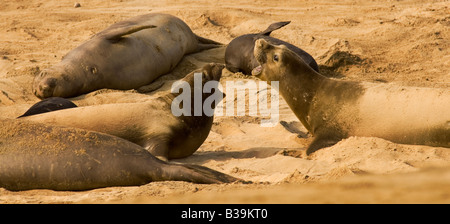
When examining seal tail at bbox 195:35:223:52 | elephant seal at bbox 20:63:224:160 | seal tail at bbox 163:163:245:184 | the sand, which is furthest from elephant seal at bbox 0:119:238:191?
seal tail at bbox 195:35:223:52

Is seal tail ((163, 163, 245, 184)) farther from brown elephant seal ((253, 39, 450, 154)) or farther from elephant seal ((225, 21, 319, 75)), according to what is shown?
elephant seal ((225, 21, 319, 75))

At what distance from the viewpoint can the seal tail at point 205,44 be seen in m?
10.5

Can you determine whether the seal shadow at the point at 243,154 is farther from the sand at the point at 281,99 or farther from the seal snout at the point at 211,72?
the seal snout at the point at 211,72

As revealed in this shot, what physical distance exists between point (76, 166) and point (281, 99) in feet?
12.6

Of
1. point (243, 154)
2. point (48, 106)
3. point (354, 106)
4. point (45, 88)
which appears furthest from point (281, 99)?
point (45, 88)

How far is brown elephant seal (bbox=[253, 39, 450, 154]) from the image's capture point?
5.69 m

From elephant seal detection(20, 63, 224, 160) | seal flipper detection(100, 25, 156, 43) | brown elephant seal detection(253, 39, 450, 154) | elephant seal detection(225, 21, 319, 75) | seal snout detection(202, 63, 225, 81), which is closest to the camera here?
elephant seal detection(20, 63, 224, 160)

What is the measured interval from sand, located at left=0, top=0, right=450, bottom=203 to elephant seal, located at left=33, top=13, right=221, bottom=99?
0.19 m

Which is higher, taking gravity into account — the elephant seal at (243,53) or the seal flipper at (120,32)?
the seal flipper at (120,32)

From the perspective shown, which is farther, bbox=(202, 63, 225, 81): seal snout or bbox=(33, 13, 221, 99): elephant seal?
bbox=(33, 13, 221, 99): elephant seal

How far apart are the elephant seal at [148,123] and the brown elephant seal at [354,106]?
1000 mm

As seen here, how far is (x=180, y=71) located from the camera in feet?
31.9

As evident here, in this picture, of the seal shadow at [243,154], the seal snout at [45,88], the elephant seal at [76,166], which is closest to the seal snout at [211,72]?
the seal shadow at [243,154]

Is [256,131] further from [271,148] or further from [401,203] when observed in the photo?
[401,203]
